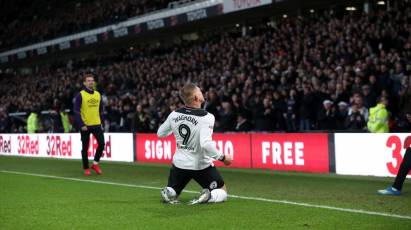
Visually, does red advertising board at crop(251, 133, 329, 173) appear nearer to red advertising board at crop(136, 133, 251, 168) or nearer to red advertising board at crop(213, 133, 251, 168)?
red advertising board at crop(213, 133, 251, 168)

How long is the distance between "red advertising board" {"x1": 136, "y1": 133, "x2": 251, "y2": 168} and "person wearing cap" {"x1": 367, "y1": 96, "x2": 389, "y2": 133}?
2995 millimetres

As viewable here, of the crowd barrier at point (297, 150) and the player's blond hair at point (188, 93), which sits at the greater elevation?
the player's blond hair at point (188, 93)

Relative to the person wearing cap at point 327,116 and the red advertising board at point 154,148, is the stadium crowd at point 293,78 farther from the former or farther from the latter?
the red advertising board at point 154,148

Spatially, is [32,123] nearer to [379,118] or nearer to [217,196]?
[379,118]

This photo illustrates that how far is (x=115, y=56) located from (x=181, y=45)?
837cm

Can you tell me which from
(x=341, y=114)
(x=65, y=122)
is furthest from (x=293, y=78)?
(x=65, y=122)

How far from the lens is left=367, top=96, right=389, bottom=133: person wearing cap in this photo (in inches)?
569

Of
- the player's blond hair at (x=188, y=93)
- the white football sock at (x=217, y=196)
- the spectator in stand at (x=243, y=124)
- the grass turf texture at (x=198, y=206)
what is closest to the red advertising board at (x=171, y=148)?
the spectator in stand at (x=243, y=124)

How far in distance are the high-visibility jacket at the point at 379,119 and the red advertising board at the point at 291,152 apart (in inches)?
56.7

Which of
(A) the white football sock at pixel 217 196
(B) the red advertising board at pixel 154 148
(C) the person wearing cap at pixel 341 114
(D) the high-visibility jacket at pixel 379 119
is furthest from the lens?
(B) the red advertising board at pixel 154 148

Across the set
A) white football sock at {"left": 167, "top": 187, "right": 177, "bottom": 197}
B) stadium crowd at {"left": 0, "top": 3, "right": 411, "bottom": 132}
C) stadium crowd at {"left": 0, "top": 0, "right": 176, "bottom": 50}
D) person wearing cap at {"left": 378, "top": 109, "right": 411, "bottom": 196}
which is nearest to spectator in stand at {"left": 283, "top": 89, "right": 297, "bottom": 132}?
stadium crowd at {"left": 0, "top": 3, "right": 411, "bottom": 132}

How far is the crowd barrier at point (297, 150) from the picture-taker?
12.6 meters

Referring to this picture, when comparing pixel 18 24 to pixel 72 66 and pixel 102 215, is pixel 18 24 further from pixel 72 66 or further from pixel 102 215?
pixel 102 215

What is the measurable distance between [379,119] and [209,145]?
750 centimetres
